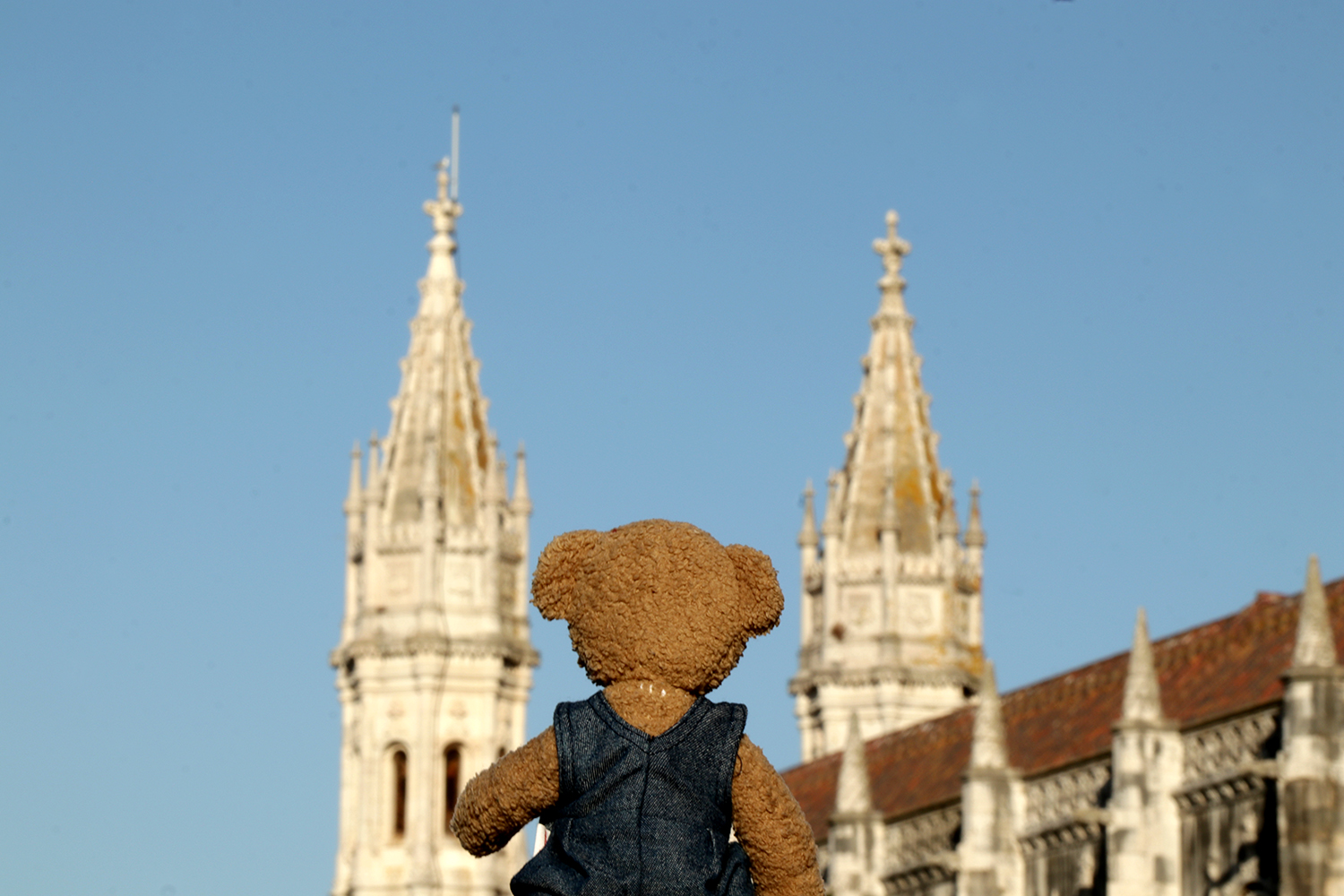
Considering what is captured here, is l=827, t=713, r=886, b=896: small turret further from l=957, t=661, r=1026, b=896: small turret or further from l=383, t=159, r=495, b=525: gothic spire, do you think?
l=383, t=159, r=495, b=525: gothic spire

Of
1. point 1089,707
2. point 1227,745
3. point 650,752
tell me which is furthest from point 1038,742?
point 650,752

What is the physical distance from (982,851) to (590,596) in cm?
2775

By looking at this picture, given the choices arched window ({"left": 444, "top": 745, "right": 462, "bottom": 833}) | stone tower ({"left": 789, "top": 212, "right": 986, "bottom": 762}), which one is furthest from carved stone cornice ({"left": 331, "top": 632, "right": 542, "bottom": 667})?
stone tower ({"left": 789, "top": 212, "right": 986, "bottom": 762})

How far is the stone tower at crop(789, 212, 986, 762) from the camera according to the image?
51.4 meters

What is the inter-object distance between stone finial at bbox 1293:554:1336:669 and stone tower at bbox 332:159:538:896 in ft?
79.3

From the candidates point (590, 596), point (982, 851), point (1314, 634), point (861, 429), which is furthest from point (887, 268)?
point (590, 596)

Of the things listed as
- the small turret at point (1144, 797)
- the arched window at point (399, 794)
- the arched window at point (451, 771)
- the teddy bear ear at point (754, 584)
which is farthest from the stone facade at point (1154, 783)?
the teddy bear ear at point (754, 584)

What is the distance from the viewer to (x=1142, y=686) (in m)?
31.8

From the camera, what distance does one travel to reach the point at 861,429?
173 feet

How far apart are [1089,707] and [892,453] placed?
15.0 metres

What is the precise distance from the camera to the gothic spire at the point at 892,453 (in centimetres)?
5209

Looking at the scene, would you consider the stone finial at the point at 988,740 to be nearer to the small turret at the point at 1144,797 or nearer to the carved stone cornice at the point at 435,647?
the small turret at the point at 1144,797

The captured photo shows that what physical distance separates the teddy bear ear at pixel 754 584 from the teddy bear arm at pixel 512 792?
22.6 inches

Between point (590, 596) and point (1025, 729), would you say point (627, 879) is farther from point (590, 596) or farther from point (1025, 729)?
point (1025, 729)
